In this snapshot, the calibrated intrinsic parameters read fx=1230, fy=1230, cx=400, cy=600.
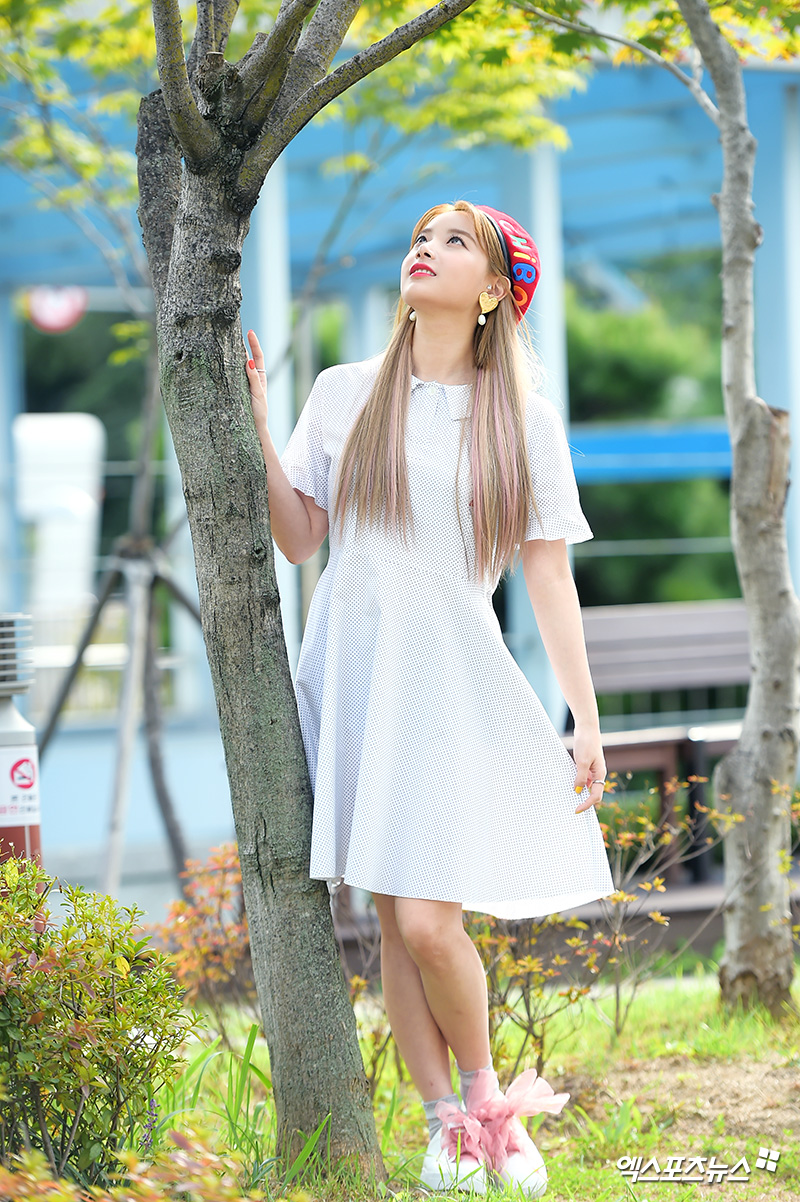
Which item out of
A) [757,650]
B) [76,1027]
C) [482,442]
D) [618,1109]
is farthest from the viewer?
[757,650]

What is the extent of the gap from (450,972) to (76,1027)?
2.36ft

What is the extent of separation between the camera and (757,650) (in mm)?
3322

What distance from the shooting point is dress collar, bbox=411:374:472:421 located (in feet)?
7.53

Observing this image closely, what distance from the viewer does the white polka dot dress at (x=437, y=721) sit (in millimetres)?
2119

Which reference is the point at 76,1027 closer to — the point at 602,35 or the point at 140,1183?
the point at 140,1183

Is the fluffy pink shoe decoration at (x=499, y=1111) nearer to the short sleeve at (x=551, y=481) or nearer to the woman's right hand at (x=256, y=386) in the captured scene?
the short sleeve at (x=551, y=481)

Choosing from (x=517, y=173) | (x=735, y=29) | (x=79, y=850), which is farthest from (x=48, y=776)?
(x=735, y=29)

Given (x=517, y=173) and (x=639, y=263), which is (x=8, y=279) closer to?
(x=517, y=173)

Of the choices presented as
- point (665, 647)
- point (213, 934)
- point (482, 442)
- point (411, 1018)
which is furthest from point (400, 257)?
point (411, 1018)

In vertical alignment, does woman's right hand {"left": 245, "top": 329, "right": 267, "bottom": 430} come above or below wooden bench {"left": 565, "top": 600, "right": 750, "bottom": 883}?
above

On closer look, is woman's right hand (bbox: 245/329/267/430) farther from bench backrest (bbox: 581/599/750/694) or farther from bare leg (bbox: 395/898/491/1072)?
bench backrest (bbox: 581/599/750/694)

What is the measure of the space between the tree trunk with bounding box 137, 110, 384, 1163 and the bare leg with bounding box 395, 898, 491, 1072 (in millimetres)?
150

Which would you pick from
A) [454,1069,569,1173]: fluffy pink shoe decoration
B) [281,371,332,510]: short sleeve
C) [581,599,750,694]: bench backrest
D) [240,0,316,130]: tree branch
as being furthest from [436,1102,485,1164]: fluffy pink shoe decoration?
[581,599,750,694]: bench backrest

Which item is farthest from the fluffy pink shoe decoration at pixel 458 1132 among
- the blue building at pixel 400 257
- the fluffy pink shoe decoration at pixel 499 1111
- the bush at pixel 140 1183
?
the blue building at pixel 400 257
